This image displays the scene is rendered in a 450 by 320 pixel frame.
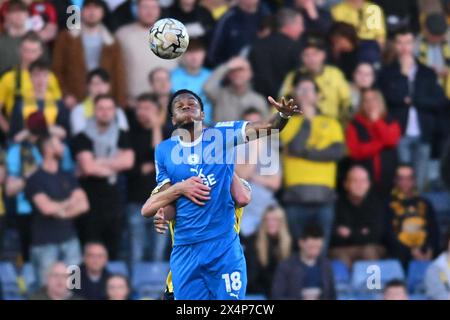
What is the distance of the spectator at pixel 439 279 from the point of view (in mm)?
17953

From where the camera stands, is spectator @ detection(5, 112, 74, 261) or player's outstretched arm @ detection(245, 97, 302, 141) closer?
player's outstretched arm @ detection(245, 97, 302, 141)

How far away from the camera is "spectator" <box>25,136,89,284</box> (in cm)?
1770

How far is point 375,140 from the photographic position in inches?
744

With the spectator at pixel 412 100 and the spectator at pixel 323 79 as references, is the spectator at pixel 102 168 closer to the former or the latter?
the spectator at pixel 323 79

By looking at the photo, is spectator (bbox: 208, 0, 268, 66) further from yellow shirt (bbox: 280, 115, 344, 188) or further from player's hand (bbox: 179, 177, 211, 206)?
player's hand (bbox: 179, 177, 211, 206)

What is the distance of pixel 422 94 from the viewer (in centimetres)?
1961

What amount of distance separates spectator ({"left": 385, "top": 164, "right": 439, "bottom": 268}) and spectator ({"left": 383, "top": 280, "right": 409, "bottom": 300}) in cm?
113

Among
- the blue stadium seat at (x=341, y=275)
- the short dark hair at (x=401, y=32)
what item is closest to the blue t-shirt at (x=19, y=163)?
the blue stadium seat at (x=341, y=275)

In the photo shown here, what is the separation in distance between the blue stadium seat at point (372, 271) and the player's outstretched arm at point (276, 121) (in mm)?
5470

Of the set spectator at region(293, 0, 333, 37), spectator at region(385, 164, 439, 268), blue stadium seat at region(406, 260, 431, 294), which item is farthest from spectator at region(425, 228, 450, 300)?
spectator at region(293, 0, 333, 37)

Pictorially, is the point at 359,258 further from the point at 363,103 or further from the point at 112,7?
the point at 112,7
